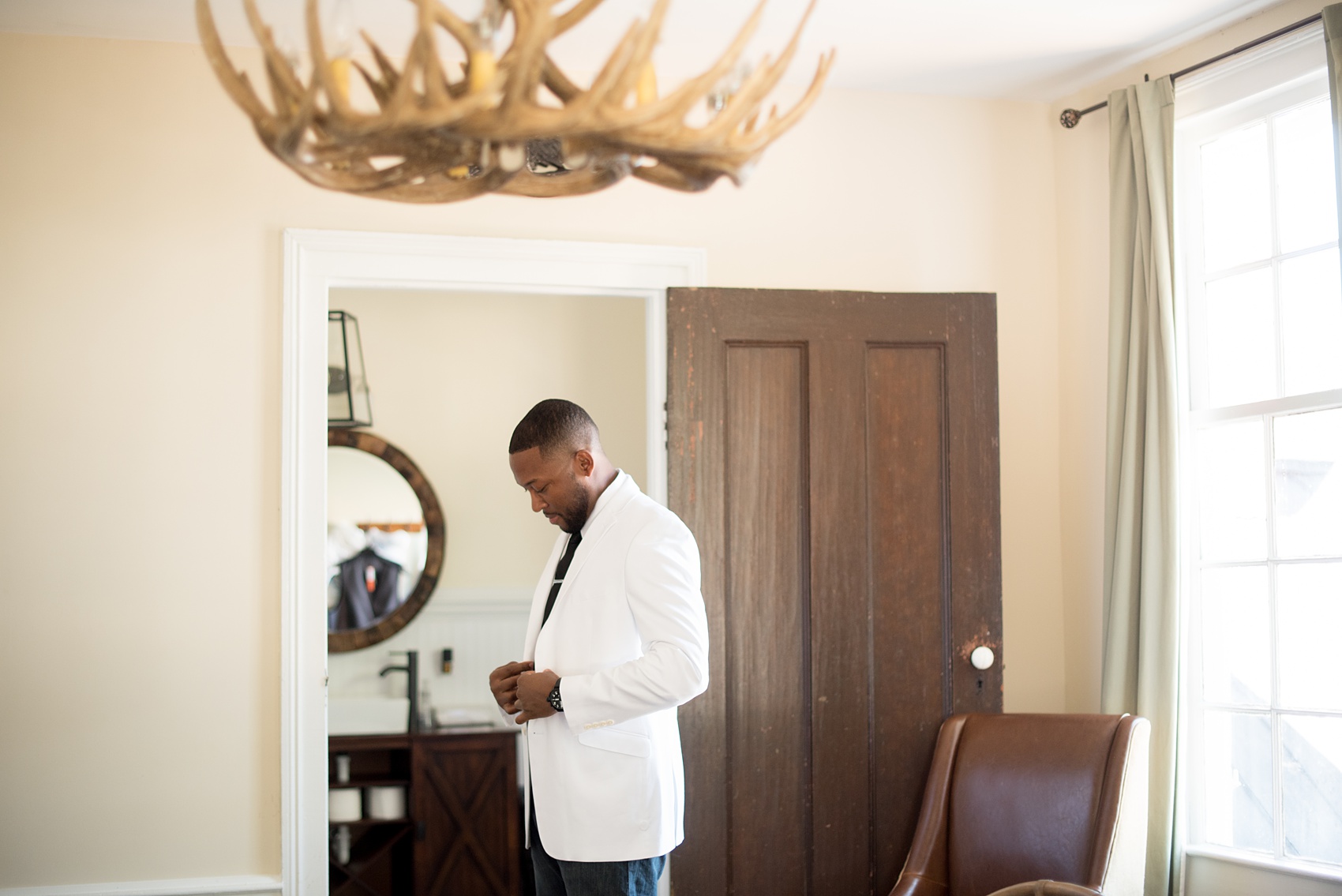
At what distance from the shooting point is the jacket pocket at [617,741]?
7.72ft

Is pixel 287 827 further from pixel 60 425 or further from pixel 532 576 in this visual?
pixel 532 576

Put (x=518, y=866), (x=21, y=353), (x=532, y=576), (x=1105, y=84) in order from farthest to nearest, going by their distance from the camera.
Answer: (x=532, y=576)
(x=518, y=866)
(x=1105, y=84)
(x=21, y=353)

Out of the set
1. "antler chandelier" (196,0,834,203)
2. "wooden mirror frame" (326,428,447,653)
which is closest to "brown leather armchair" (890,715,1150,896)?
"antler chandelier" (196,0,834,203)

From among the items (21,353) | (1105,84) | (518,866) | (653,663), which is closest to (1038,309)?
(1105,84)

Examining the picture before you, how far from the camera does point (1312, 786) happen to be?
2891 mm

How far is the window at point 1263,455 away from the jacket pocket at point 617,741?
1.70m

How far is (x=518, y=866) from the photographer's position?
4.29 meters

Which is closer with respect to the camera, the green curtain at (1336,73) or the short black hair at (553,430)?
the short black hair at (553,430)

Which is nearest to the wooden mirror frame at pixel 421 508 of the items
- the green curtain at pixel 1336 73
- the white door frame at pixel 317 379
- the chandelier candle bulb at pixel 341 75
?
the white door frame at pixel 317 379

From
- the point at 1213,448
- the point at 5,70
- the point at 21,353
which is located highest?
the point at 5,70

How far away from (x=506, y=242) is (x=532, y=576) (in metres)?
1.93

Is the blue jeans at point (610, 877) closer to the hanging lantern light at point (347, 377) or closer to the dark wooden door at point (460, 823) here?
the dark wooden door at point (460, 823)

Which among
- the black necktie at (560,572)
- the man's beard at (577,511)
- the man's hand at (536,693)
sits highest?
the man's beard at (577,511)

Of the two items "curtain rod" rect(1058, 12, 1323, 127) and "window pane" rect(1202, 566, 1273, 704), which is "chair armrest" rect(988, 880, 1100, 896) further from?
"curtain rod" rect(1058, 12, 1323, 127)
